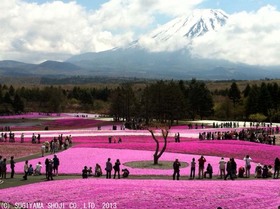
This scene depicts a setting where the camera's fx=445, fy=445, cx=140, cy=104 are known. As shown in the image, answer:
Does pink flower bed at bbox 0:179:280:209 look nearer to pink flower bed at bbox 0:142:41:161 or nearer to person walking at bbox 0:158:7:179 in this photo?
person walking at bbox 0:158:7:179

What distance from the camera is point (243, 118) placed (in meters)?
120

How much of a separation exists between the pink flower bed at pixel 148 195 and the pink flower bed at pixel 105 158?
9.54 meters

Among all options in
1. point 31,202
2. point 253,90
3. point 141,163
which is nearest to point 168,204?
point 31,202

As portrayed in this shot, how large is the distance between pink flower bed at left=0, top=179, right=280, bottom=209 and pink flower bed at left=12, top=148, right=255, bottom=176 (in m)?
9.54

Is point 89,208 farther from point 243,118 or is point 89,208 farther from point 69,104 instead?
point 69,104

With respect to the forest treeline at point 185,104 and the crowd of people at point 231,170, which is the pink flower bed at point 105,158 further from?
the forest treeline at point 185,104

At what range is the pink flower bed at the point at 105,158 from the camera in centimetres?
3703

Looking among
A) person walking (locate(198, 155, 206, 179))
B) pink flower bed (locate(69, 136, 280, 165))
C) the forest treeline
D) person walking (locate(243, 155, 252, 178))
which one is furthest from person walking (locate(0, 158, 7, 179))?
the forest treeline

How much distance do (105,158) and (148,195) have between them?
20.8 meters

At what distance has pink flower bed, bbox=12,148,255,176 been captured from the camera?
37.0m

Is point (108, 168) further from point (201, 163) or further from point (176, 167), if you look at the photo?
point (201, 163)

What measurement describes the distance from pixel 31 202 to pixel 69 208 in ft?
8.23

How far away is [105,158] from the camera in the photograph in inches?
1737

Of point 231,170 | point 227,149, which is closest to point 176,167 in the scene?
point 231,170
